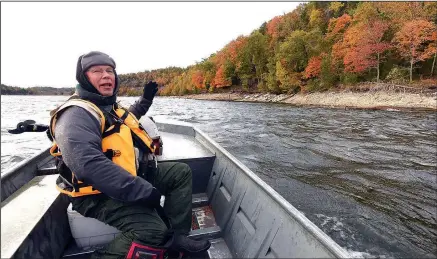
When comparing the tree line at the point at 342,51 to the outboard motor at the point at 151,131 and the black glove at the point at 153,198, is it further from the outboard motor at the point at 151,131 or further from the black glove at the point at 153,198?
the black glove at the point at 153,198

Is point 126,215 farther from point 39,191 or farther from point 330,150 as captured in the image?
point 330,150

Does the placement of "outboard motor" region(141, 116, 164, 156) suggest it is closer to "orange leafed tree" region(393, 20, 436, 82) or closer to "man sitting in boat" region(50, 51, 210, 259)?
"man sitting in boat" region(50, 51, 210, 259)

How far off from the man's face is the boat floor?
4.89ft

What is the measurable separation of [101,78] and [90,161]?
32.4 inches

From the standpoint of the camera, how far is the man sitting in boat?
196 centimetres

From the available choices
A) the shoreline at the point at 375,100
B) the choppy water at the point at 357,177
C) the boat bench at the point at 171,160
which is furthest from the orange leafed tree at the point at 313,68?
Result: the boat bench at the point at 171,160

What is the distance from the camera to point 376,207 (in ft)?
16.3

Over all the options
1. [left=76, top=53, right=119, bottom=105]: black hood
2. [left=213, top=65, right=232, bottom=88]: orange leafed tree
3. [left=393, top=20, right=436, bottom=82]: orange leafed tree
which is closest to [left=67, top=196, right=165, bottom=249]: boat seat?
[left=76, top=53, right=119, bottom=105]: black hood

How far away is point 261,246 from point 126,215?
1.12m

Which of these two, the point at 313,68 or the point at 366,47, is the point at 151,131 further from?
the point at 313,68

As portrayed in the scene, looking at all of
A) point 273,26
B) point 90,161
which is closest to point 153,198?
point 90,161

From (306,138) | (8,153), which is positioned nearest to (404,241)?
(306,138)

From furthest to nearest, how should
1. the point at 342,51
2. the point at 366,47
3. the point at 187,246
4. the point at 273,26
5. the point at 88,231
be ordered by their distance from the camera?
the point at 273,26, the point at 342,51, the point at 366,47, the point at 88,231, the point at 187,246

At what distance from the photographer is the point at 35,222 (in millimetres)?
2074
